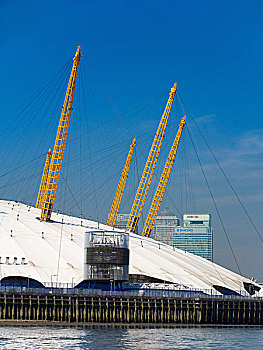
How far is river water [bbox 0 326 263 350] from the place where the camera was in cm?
7912

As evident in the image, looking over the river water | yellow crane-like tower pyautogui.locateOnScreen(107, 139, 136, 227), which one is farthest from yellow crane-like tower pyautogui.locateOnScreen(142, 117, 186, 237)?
the river water

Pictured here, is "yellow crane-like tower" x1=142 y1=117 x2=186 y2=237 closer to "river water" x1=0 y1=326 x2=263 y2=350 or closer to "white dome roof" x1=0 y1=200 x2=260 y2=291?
"white dome roof" x1=0 y1=200 x2=260 y2=291

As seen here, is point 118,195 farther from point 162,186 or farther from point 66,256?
point 66,256

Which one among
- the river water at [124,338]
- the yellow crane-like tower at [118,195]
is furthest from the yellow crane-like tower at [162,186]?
the river water at [124,338]

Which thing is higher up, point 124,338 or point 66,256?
point 66,256

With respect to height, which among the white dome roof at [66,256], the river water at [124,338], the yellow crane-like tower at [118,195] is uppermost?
the yellow crane-like tower at [118,195]

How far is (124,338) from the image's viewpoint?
86.5m

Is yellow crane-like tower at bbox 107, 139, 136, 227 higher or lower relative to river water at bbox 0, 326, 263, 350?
higher

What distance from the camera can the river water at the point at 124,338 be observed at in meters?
79.1

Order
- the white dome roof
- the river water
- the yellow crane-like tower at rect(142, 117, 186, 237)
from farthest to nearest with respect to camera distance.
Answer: the yellow crane-like tower at rect(142, 117, 186, 237), the white dome roof, the river water

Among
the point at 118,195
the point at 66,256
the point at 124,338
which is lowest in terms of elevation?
the point at 124,338

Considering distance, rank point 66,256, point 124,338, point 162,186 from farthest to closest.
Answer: point 162,186, point 66,256, point 124,338

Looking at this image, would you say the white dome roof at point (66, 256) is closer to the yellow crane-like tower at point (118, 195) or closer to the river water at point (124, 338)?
the river water at point (124, 338)

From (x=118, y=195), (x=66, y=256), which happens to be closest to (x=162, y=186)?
(x=118, y=195)
